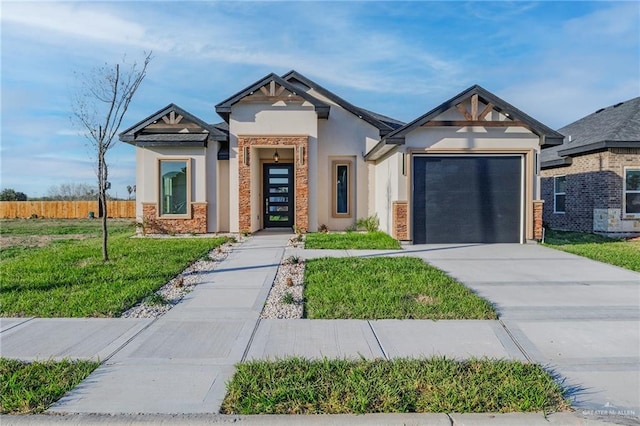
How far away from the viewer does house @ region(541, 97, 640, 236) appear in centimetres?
1425

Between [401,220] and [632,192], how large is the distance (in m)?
9.39

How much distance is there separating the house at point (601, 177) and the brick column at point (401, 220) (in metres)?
8.26

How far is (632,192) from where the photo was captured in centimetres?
1434

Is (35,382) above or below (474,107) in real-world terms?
below

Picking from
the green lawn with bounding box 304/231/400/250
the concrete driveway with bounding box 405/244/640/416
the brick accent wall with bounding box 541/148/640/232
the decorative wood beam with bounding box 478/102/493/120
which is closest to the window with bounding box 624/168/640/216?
the brick accent wall with bounding box 541/148/640/232

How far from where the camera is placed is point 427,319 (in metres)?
5.04

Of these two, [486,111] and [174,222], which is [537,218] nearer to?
[486,111]

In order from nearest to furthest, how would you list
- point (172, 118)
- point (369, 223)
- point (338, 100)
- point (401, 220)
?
point (401, 220), point (172, 118), point (369, 223), point (338, 100)

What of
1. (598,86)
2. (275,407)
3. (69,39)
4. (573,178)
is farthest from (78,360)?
(598,86)

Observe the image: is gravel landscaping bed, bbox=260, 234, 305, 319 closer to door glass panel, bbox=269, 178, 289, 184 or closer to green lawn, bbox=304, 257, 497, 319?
green lawn, bbox=304, 257, 497, 319

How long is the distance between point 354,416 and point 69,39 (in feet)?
38.0

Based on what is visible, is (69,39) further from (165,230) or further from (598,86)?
(598,86)

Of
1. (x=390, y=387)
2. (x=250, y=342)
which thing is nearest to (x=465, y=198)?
(x=250, y=342)

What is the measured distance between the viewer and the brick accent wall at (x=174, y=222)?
14211mm
